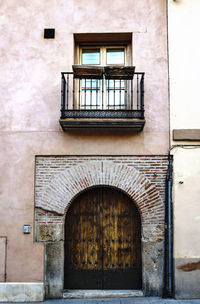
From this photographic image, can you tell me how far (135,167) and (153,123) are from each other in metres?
1.03

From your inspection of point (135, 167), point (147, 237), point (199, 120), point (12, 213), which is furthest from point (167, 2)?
point (12, 213)

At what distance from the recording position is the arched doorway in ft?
20.7

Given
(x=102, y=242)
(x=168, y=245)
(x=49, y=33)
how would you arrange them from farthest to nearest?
1. (x=49, y=33)
2. (x=102, y=242)
3. (x=168, y=245)

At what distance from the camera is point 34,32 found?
21.5ft

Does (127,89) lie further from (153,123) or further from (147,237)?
(147,237)

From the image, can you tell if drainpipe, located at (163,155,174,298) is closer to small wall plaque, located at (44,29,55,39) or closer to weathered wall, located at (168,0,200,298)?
weathered wall, located at (168,0,200,298)

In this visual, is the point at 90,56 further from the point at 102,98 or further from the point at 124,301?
the point at 124,301

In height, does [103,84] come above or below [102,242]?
above

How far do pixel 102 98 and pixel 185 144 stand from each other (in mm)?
2085

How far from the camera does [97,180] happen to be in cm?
624

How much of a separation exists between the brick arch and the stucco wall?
13.4 inches

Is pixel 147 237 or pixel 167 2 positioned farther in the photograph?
pixel 167 2

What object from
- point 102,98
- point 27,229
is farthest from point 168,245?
point 102,98

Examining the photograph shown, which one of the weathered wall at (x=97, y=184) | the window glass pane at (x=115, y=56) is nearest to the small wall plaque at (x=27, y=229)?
the weathered wall at (x=97, y=184)
